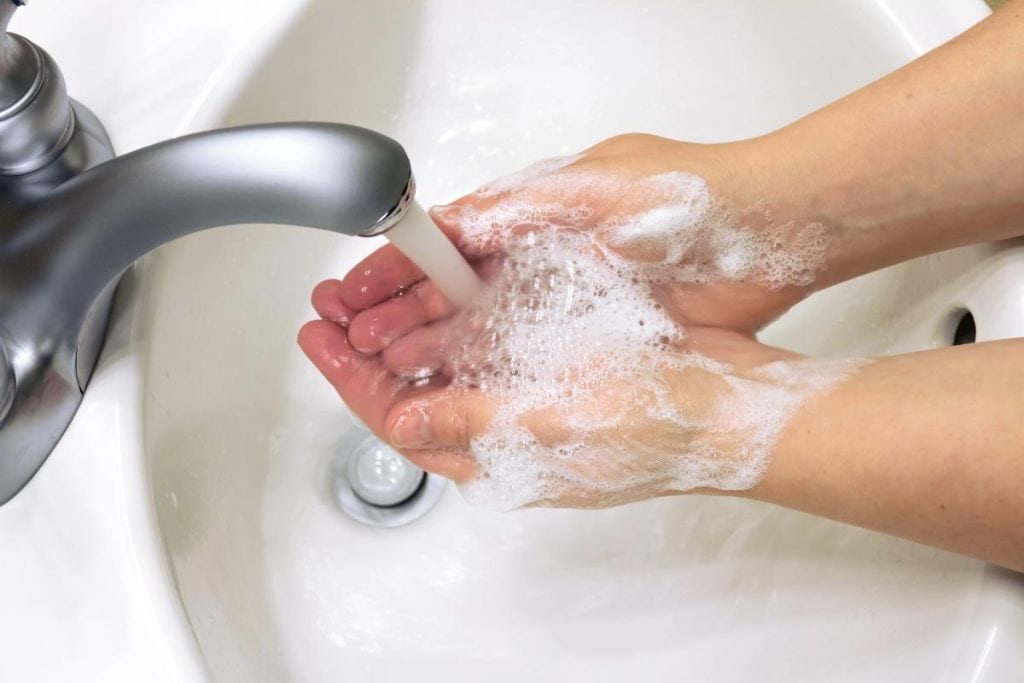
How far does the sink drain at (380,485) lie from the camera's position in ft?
1.86

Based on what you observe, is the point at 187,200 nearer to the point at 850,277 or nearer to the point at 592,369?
the point at 592,369

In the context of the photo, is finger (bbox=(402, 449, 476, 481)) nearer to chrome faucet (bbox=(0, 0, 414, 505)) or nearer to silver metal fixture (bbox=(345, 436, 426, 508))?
silver metal fixture (bbox=(345, 436, 426, 508))

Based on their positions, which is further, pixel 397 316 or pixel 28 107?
pixel 397 316

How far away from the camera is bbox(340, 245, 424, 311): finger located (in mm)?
532

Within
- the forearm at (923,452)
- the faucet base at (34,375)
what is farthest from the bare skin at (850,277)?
the faucet base at (34,375)

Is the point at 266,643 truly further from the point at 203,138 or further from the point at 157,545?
the point at 203,138

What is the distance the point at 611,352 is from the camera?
533mm

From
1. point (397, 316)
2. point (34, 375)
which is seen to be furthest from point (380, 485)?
point (34, 375)

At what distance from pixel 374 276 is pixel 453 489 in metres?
0.16

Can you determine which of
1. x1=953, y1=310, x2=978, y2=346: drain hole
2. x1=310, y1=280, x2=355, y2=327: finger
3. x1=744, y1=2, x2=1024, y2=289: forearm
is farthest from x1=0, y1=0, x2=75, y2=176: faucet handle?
x1=953, y1=310, x2=978, y2=346: drain hole

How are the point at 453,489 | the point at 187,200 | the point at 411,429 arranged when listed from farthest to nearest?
the point at 453,489 → the point at 411,429 → the point at 187,200

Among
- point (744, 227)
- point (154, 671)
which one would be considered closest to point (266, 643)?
point (154, 671)

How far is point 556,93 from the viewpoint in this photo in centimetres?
64

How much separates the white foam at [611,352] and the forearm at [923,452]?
21 mm
